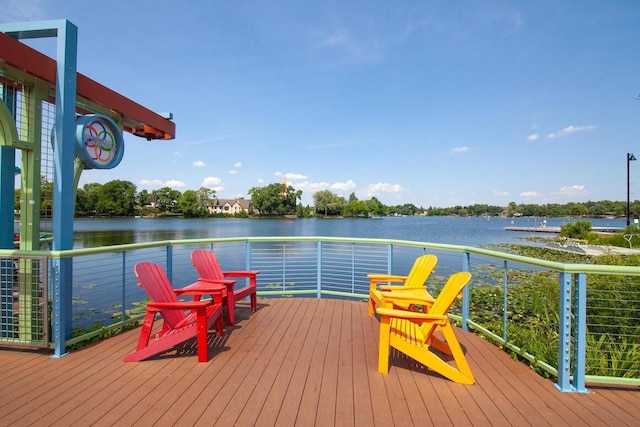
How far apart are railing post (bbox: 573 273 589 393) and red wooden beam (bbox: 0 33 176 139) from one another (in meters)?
4.62

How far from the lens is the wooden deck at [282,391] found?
1971 millimetres

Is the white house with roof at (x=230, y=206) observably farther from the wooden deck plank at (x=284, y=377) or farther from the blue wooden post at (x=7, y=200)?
the wooden deck plank at (x=284, y=377)

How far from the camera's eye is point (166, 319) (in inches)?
112

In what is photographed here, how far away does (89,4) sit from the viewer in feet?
16.6

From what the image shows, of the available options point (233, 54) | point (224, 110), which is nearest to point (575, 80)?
point (233, 54)

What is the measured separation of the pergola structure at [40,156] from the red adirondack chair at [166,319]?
2.34 feet

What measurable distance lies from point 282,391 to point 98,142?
10.2 feet

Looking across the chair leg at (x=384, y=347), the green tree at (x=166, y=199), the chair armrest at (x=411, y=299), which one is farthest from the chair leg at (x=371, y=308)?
Answer: the green tree at (x=166, y=199)

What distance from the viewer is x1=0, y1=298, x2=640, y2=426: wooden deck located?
197cm

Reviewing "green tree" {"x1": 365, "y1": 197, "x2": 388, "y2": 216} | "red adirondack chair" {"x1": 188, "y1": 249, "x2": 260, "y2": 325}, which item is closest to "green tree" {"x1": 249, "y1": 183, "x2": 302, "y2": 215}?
"green tree" {"x1": 365, "y1": 197, "x2": 388, "y2": 216}

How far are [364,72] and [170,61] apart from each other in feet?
26.2

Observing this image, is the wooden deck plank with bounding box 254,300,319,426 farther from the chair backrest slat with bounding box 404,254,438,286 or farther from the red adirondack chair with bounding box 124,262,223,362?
the chair backrest slat with bounding box 404,254,438,286

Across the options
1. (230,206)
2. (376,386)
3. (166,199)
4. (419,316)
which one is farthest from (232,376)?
(230,206)

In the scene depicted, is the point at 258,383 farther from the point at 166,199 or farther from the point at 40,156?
the point at 166,199
